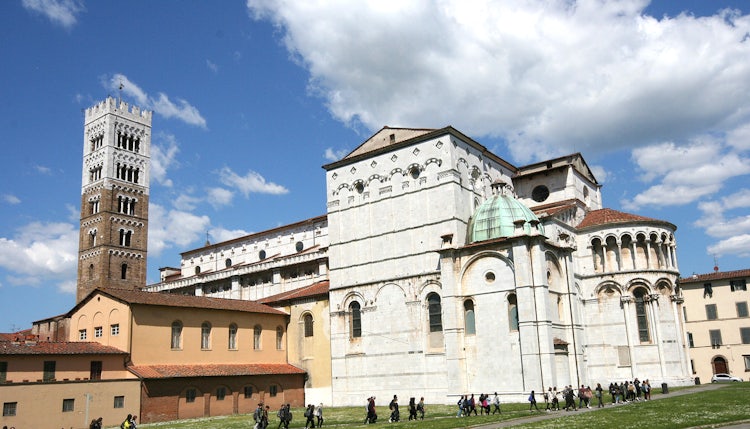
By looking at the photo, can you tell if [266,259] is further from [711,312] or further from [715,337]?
[715,337]

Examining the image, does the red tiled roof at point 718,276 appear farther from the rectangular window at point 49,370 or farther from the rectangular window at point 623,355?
the rectangular window at point 49,370

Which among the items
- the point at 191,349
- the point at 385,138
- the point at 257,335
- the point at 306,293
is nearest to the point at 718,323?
the point at 385,138

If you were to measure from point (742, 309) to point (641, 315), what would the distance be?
70.9 ft

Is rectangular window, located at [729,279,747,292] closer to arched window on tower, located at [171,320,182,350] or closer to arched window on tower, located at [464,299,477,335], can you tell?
arched window on tower, located at [464,299,477,335]

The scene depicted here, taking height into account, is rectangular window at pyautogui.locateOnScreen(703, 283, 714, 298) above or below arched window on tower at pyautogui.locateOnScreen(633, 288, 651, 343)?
A: above

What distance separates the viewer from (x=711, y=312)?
57375mm

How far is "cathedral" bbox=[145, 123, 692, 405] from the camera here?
119 feet

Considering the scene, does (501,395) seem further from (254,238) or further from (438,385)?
(254,238)

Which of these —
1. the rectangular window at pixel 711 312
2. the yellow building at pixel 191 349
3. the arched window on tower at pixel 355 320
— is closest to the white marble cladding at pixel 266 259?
the yellow building at pixel 191 349

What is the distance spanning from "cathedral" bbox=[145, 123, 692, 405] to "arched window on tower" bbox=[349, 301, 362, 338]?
0.12 metres

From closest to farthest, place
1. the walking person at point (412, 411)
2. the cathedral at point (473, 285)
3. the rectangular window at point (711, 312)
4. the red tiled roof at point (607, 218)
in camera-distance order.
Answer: the walking person at point (412, 411), the cathedral at point (473, 285), the red tiled roof at point (607, 218), the rectangular window at point (711, 312)

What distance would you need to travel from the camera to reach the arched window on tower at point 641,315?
40.0 metres

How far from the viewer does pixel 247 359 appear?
4447 centimetres

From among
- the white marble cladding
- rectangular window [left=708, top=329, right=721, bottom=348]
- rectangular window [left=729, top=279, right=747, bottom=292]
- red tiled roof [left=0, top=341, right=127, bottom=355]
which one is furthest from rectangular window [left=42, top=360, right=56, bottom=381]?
Answer: rectangular window [left=729, top=279, right=747, bottom=292]
